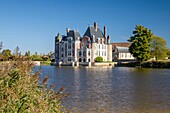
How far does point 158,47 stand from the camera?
242 ft

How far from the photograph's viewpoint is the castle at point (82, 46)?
264 ft

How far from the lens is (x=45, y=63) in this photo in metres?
87.8

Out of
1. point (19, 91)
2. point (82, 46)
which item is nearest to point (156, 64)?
point (82, 46)

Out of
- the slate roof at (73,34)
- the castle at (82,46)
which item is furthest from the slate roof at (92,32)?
the slate roof at (73,34)

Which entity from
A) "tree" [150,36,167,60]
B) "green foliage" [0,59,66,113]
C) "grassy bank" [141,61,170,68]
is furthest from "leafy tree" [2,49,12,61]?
"tree" [150,36,167,60]

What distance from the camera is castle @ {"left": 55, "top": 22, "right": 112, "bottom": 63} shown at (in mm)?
80500

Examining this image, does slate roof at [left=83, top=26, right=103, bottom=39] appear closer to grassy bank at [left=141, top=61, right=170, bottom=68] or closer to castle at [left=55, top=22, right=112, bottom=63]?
castle at [left=55, top=22, right=112, bottom=63]

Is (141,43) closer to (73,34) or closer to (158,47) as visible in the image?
(158,47)

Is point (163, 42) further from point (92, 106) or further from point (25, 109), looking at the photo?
point (25, 109)

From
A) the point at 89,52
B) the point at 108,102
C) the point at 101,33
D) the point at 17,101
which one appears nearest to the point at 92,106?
the point at 108,102

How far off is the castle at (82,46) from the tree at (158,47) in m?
17.6

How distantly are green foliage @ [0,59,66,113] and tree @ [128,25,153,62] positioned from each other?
2362 inches

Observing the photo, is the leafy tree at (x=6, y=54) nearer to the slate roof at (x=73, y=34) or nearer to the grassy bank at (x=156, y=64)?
the grassy bank at (x=156, y=64)

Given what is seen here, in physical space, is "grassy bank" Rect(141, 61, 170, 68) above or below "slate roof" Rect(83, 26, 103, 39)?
below
